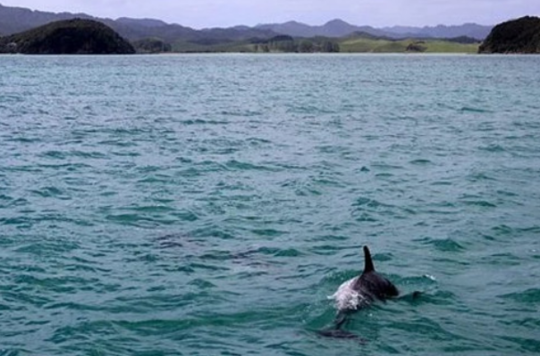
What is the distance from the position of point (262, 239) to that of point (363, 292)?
5.40 meters

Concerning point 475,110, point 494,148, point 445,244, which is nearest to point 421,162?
point 494,148

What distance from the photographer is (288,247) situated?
18.8 m

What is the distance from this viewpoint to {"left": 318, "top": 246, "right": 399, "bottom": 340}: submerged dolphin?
1418 centimetres

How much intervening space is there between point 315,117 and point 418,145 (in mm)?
15432

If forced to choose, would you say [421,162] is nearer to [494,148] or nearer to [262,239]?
[494,148]

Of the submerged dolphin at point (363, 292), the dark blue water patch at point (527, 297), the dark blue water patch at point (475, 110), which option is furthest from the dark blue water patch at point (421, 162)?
the dark blue water patch at point (475, 110)

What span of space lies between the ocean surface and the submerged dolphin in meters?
0.21

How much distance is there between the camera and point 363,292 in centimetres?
1456

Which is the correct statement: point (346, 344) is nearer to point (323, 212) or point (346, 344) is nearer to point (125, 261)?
point (125, 261)

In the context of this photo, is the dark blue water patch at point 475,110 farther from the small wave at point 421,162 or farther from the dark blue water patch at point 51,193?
the dark blue water patch at point 51,193

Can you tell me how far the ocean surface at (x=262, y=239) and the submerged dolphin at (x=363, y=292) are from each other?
21 centimetres

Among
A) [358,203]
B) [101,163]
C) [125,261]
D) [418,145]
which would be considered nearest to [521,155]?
[418,145]

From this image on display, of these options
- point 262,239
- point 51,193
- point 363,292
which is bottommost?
point 51,193

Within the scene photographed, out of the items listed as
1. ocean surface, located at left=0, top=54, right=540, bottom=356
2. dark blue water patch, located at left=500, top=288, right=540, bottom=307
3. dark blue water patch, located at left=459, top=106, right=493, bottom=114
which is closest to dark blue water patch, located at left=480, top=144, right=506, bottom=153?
ocean surface, located at left=0, top=54, right=540, bottom=356
